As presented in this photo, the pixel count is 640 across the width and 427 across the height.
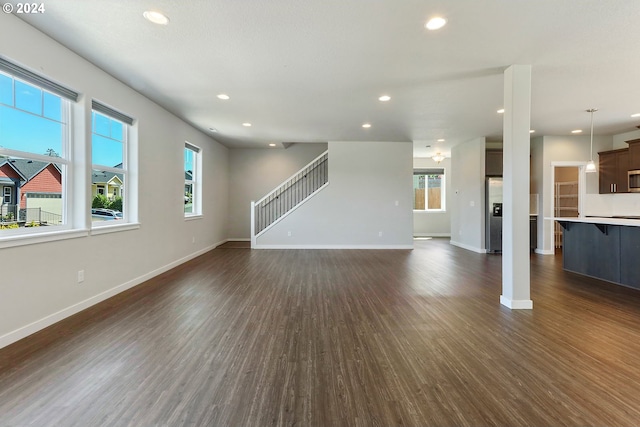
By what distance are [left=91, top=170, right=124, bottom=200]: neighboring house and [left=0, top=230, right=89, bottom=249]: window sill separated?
662 millimetres

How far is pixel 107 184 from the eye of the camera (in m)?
4.02

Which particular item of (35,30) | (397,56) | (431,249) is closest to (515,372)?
(397,56)

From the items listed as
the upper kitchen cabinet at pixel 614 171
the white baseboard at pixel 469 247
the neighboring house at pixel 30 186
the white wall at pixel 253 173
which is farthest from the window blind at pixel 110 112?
the upper kitchen cabinet at pixel 614 171

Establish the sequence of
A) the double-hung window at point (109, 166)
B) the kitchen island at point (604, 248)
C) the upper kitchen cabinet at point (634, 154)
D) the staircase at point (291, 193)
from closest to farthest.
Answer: the double-hung window at point (109, 166) → the kitchen island at point (604, 248) → the upper kitchen cabinet at point (634, 154) → the staircase at point (291, 193)

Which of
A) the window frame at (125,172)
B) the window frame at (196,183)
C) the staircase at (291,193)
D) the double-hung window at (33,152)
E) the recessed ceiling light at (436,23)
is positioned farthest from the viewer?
the staircase at (291,193)

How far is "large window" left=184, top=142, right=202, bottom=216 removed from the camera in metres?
6.75

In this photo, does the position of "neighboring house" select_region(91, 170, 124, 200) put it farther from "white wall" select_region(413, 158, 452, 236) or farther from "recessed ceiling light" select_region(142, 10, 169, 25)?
"white wall" select_region(413, 158, 452, 236)

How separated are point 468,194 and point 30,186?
27.6 ft

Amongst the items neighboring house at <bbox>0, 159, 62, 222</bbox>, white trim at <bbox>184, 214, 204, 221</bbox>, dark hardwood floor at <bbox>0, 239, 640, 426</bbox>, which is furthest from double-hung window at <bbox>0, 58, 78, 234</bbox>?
white trim at <bbox>184, 214, 204, 221</bbox>

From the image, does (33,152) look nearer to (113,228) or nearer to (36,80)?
(36,80)

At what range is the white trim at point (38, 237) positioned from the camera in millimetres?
2544

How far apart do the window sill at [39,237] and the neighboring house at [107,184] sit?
66 cm

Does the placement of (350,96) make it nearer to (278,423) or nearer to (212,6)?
(212,6)

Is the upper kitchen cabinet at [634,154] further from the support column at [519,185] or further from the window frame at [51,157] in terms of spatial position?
the window frame at [51,157]
